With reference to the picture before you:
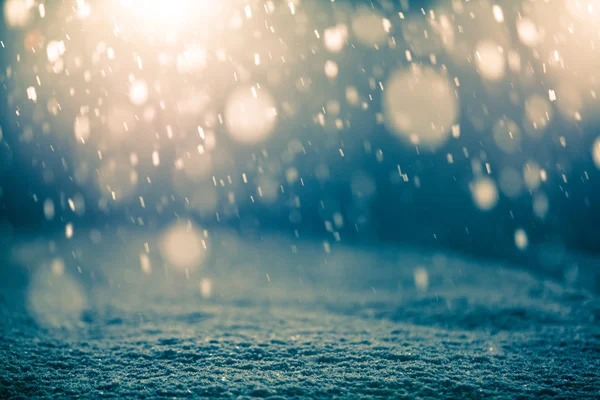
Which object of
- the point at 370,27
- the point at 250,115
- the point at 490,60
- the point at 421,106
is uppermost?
the point at 370,27

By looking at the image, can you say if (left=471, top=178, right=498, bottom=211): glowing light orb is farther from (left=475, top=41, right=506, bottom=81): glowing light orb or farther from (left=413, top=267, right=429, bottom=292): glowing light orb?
(left=413, top=267, right=429, bottom=292): glowing light orb

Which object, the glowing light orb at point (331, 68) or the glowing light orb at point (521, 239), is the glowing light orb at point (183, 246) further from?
the glowing light orb at point (521, 239)

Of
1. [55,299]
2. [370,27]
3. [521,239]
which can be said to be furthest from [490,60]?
[55,299]

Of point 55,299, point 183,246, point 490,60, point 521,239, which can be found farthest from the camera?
point 490,60

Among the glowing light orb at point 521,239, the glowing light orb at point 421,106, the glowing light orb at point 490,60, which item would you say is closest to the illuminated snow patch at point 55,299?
the glowing light orb at point 521,239

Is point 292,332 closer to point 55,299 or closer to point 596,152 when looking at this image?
point 55,299
